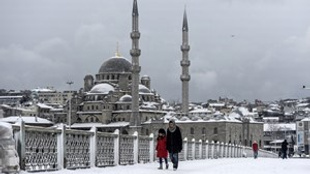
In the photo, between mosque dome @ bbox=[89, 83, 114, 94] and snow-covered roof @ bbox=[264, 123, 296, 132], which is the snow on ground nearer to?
mosque dome @ bbox=[89, 83, 114, 94]

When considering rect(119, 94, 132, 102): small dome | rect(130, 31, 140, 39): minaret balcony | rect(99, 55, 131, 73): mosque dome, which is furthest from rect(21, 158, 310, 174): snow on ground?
rect(99, 55, 131, 73): mosque dome

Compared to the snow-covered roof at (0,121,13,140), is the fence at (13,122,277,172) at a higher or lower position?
lower

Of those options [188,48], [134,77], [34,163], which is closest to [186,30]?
[188,48]

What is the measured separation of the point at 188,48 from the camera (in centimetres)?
8025

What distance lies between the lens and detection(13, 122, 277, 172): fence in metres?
10.5

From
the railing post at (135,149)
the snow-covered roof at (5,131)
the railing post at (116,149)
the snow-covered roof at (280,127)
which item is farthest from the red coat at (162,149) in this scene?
the snow-covered roof at (280,127)

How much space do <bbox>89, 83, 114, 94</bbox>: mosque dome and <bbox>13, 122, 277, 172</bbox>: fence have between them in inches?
3038

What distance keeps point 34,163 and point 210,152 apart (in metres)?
18.9

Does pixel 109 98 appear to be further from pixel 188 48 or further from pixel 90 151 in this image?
pixel 90 151

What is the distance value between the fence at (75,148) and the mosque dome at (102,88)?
77.2m

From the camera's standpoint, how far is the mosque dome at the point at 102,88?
96000 mm

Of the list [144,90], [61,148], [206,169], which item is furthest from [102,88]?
[61,148]

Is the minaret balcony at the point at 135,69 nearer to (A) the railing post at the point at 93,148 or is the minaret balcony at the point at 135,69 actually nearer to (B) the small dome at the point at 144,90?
(B) the small dome at the point at 144,90

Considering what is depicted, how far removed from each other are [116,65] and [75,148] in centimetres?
8739
